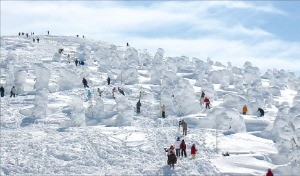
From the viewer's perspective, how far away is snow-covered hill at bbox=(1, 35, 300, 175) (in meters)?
34.1

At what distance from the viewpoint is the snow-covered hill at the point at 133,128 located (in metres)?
34.1

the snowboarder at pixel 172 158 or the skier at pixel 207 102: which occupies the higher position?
the skier at pixel 207 102

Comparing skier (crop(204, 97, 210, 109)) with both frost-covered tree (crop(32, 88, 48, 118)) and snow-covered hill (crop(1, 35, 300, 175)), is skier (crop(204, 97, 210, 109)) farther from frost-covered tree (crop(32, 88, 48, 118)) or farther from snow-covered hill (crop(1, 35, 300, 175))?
frost-covered tree (crop(32, 88, 48, 118))

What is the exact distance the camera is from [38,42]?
101 metres

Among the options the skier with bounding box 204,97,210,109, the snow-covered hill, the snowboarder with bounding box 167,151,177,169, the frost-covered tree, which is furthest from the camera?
the skier with bounding box 204,97,210,109

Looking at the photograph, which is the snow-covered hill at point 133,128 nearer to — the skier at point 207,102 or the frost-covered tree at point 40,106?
the frost-covered tree at point 40,106

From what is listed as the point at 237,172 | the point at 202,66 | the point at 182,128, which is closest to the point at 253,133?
the point at 182,128

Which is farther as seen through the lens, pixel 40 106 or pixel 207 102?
pixel 207 102

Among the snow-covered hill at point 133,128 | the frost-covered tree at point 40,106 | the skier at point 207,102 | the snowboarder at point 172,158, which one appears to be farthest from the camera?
the skier at point 207,102

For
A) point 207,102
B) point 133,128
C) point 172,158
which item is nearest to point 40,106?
point 133,128

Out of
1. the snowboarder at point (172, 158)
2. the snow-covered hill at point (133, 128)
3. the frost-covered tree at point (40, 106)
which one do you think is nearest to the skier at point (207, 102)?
the snow-covered hill at point (133, 128)

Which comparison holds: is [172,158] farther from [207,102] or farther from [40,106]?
[40,106]

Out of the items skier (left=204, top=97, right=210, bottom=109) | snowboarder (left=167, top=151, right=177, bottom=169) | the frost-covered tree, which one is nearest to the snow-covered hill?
the frost-covered tree

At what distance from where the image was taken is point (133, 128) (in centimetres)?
4369
